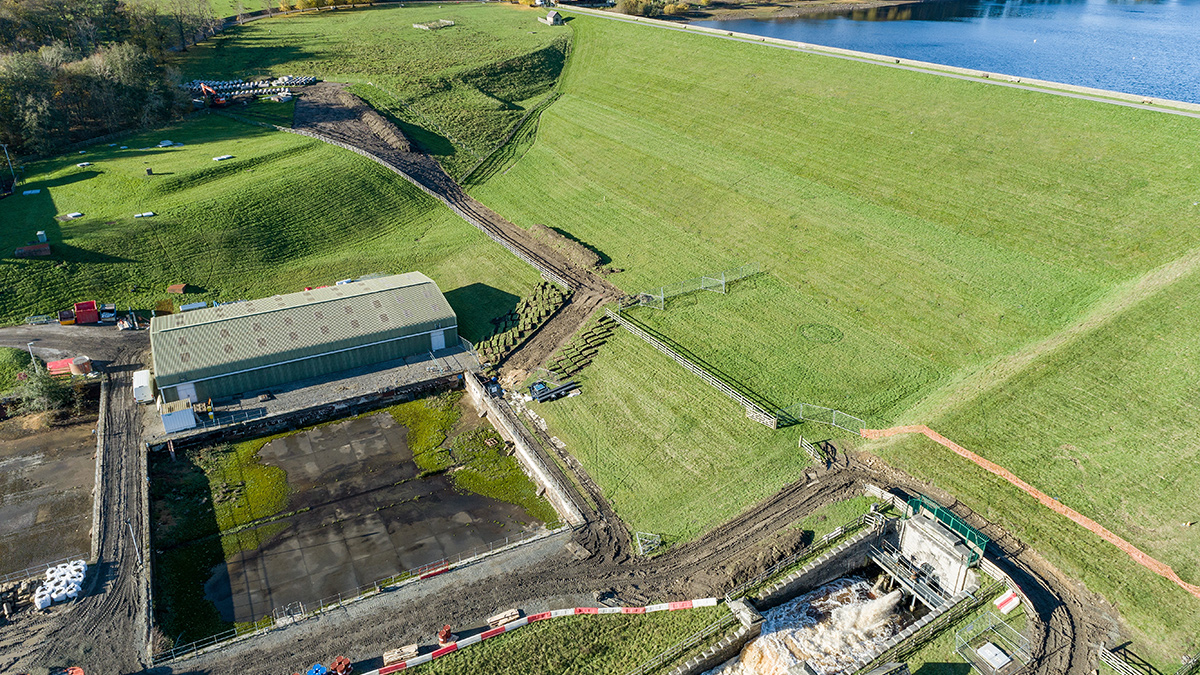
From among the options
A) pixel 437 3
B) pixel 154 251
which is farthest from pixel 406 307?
pixel 437 3

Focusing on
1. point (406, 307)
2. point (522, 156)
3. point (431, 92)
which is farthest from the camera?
point (431, 92)

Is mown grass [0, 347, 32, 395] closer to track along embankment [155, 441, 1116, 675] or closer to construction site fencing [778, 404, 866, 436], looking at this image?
track along embankment [155, 441, 1116, 675]

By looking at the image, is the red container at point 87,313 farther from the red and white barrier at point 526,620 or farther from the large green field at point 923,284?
the red and white barrier at point 526,620

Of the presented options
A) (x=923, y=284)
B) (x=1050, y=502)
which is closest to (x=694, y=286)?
(x=923, y=284)

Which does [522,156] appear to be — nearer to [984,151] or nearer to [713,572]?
[984,151]

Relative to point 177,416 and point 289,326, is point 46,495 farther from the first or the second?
point 289,326

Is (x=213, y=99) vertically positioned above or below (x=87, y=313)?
above

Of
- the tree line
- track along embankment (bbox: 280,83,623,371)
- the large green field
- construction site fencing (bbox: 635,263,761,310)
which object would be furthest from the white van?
the tree line
